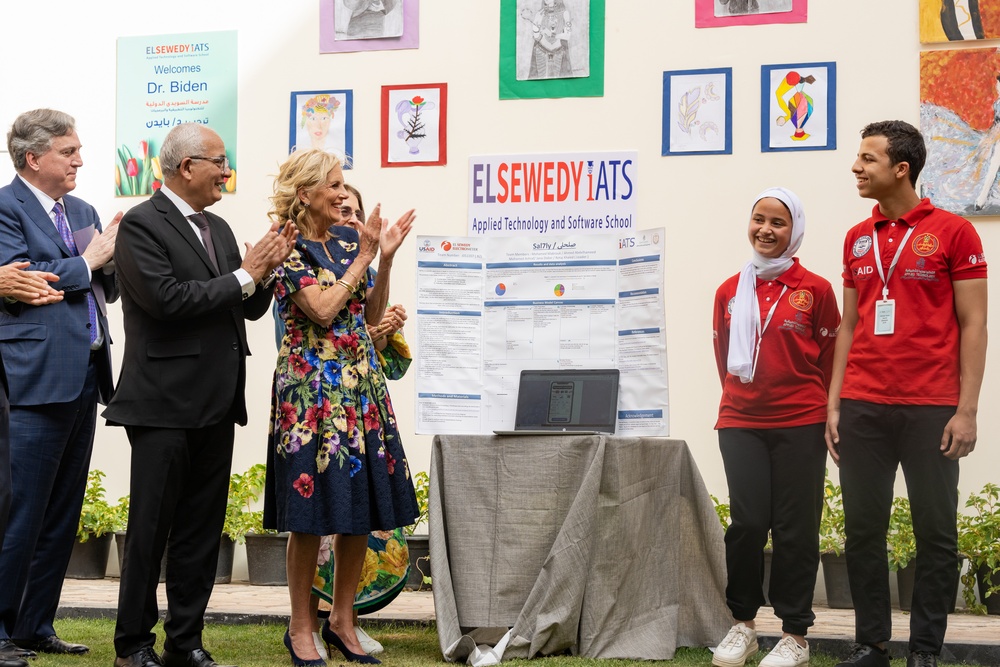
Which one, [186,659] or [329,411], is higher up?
[329,411]

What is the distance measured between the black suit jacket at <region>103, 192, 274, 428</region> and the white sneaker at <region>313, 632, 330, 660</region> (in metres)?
0.81

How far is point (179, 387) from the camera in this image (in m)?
3.40

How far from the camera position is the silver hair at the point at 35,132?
3936mm

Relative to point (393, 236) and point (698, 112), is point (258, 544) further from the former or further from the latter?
point (698, 112)

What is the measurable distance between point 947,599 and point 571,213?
1.82m

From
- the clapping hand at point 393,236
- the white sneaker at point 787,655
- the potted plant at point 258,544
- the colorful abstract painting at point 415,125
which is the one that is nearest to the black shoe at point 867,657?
the white sneaker at point 787,655

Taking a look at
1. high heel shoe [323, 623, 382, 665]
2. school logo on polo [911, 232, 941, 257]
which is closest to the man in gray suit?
high heel shoe [323, 623, 382, 665]

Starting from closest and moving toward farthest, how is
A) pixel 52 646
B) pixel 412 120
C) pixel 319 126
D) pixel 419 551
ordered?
pixel 52 646, pixel 419 551, pixel 412 120, pixel 319 126

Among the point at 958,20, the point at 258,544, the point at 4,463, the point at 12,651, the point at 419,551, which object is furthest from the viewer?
the point at 258,544

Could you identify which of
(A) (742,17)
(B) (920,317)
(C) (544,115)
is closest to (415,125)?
(C) (544,115)

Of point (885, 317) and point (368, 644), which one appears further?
point (368, 644)

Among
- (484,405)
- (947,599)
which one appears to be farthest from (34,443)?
(947,599)

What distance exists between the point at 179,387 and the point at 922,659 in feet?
7.65

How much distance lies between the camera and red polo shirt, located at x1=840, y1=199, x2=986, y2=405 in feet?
11.3
